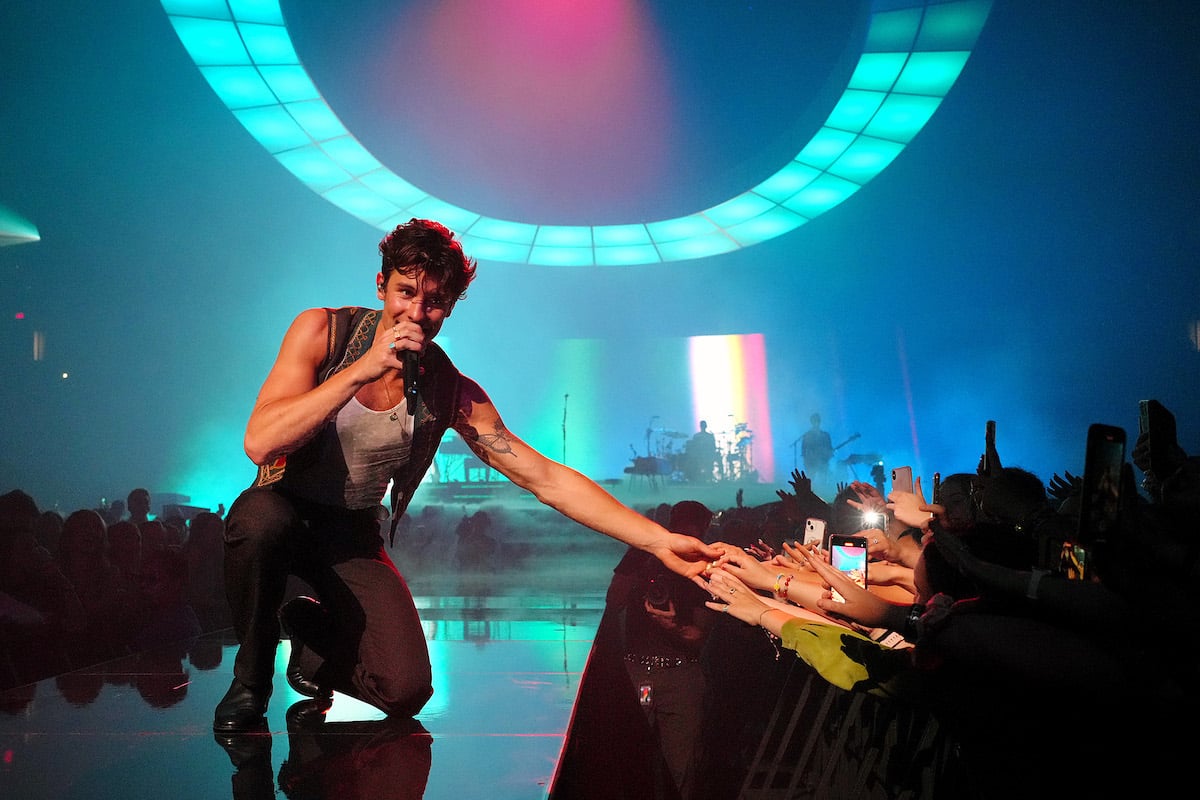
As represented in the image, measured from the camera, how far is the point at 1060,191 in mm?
8797

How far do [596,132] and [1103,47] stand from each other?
19.4 feet

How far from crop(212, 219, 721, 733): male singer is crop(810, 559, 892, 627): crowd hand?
42cm

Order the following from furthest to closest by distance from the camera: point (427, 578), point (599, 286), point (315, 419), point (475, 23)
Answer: point (599, 286), point (427, 578), point (475, 23), point (315, 419)

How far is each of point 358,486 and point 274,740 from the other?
760mm

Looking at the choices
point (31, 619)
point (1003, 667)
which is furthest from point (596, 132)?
point (1003, 667)

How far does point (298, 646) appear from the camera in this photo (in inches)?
88.8

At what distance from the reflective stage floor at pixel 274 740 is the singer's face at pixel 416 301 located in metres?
1.13

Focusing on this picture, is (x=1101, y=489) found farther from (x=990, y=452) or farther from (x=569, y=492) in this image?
(x=990, y=452)

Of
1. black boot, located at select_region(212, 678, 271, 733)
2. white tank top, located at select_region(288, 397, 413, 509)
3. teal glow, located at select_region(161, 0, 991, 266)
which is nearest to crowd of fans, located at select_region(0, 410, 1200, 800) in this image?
white tank top, located at select_region(288, 397, 413, 509)

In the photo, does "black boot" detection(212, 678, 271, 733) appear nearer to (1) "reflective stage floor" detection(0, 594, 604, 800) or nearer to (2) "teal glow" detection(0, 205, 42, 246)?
(1) "reflective stage floor" detection(0, 594, 604, 800)

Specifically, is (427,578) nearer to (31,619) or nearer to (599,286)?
(599,286)

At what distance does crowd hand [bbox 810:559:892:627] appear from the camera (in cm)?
188

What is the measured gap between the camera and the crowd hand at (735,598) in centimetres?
220

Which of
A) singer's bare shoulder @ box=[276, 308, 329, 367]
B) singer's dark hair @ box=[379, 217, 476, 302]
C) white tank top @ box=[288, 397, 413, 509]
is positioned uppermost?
singer's dark hair @ box=[379, 217, 476, 302]
